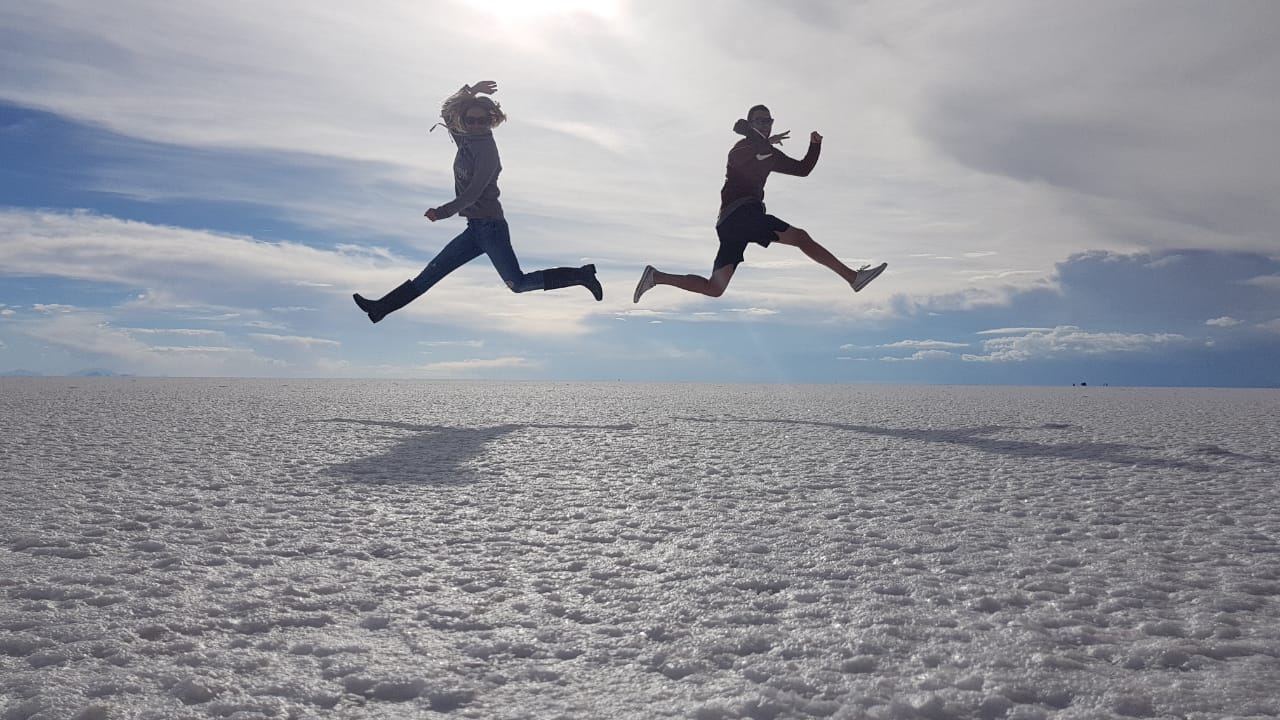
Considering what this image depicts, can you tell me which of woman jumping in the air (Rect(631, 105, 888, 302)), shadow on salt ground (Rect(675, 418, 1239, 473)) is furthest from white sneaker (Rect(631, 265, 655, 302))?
shadow on salt ground (Rect(675, 418, 1239, 473))

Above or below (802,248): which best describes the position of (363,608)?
below

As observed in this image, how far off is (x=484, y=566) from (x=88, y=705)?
2.95ft

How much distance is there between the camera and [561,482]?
329 centimetres

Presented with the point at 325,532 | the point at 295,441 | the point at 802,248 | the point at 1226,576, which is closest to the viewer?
the point at 1226,576

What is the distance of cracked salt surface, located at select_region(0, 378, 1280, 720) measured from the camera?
1.31 metres

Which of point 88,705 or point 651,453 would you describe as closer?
point 88,705

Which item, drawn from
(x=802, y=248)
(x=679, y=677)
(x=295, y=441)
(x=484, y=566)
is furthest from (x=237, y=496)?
(x=802, y=248)

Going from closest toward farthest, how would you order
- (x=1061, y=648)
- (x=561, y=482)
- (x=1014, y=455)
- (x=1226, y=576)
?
(x=1061, y=648)
(x=1226, y=576)
(x=561, y=482)
(x=1014, y=455)

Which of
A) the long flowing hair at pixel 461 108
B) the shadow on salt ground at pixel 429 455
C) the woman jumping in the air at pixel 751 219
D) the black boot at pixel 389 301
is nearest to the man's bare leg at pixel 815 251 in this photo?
the woman jumping in the air at pixel 751 219

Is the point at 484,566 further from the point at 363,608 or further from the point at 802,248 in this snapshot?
the point at 802,248

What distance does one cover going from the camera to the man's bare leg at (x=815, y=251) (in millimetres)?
6137

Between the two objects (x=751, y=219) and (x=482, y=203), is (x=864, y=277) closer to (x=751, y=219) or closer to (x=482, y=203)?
(x=751, y=219)

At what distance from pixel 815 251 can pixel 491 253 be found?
2.40 metres

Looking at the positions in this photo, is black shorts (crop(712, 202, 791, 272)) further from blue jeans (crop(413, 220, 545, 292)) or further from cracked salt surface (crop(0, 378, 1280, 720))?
cracked salt surface (crop(0, 378, 1280, 720))
